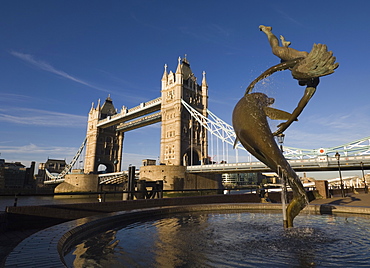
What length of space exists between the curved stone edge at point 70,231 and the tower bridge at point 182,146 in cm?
2252

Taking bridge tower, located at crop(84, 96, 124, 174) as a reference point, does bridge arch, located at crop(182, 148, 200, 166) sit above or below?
below

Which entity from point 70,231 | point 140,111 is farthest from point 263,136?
point 140,111

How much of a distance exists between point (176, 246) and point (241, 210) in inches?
216

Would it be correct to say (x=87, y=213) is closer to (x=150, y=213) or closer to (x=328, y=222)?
(x=150, y=213)

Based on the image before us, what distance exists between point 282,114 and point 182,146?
37.7 metres

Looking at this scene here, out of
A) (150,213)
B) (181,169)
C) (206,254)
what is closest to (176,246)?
(206,254)

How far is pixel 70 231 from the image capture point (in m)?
4.14

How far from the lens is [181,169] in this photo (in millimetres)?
36500

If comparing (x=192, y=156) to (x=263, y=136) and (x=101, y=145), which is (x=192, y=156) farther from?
(x=263, y=136)

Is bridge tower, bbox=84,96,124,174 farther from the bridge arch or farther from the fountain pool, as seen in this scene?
the fountain pool

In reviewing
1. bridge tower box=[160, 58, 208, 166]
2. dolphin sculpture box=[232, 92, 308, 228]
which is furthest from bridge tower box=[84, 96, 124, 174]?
dolphin sculpture box=[232, 92, 308, 228]

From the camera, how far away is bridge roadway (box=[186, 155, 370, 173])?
2638 cm

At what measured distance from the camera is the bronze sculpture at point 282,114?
4973 millimetres

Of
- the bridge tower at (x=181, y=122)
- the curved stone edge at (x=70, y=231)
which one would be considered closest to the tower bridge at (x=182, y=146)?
the bridge tower at (x=181, y=122)
